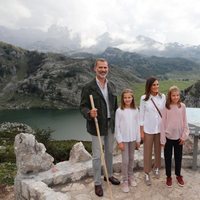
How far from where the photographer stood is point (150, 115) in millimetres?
6910

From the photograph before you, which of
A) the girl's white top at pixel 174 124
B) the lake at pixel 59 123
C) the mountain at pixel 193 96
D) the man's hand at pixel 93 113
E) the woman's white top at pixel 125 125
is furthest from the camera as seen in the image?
the mountain at pixel 193 96

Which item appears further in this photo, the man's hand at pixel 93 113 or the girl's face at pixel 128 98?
the girl's face at pixel 128 98

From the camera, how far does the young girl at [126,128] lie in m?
6.71

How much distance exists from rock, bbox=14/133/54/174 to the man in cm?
167

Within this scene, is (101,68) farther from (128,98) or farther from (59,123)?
(59,123)

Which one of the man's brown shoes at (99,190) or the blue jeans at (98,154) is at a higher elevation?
the blue jeans at (98,154)

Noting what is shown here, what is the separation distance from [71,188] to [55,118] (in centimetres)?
8793

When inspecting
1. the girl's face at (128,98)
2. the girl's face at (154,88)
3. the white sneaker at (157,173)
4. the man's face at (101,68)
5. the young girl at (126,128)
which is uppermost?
the man's face at (101,68)

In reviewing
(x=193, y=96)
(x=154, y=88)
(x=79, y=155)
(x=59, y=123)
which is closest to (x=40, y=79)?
(x=59, y=123)

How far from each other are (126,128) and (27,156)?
8.29 feet

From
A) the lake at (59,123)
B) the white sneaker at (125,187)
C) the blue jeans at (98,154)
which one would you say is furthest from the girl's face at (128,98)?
the lake at (59,123)

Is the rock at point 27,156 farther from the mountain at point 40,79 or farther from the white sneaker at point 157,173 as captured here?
the mountain at point 40,79

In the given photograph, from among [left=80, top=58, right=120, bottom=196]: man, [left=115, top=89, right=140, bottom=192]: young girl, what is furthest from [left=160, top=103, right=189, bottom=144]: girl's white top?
[left=80, top=58, right=120, bottom=196]: man

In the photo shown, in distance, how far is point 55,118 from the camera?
94.1 metres
